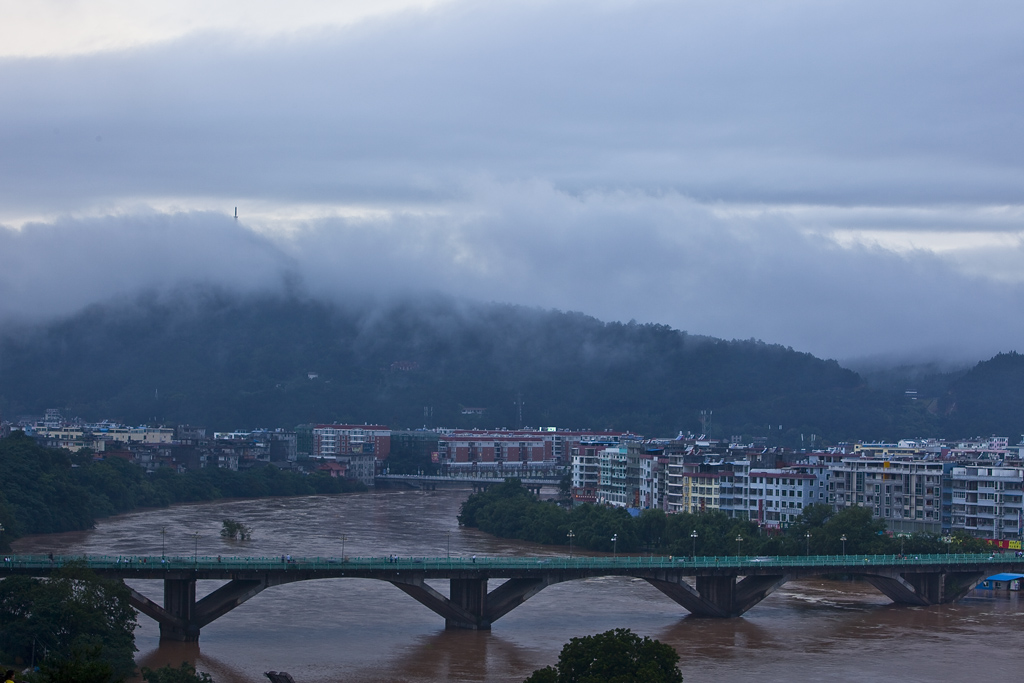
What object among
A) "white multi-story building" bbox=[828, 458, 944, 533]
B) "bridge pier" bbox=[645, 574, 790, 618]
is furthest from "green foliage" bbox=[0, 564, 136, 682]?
"white multi-story building" bbox=[828, 458, 944, 533]

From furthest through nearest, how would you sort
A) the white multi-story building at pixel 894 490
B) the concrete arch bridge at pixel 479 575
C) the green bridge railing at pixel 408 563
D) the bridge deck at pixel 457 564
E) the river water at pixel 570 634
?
the white multi-story building at pixel 894 490
the green bridge railing at pixel 408 563
the bridge deck at pixel 457 564
the concrete arch bridge at pixel 479 575
the river water at pixel 570 634

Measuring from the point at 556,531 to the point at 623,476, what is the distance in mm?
17387

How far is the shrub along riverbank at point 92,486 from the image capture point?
277ft

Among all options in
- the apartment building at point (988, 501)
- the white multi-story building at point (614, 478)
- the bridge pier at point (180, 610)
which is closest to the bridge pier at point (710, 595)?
the bridge pier at point (180, 610)

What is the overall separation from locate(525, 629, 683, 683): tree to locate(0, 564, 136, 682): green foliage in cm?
1289

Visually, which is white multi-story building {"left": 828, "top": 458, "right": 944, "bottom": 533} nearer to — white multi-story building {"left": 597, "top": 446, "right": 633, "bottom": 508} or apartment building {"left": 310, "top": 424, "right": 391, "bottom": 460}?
white multi-story building {"left": 597, "top": 446, "right": 633, "bottom": 508}

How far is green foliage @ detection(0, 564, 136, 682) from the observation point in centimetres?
4216

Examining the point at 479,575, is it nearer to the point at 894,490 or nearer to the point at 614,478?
the point at 894,490

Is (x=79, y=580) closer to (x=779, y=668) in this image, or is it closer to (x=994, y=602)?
(x=779, y=668)

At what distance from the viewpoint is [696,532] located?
245 feet

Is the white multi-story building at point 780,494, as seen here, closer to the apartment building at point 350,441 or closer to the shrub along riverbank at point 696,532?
the shrub along riverbank at point 696,532

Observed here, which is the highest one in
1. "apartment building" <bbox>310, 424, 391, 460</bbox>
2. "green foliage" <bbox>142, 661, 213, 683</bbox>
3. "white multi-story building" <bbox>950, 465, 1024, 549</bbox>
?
"apartment building" <bbox>310, 424, 391, 460</bbox>

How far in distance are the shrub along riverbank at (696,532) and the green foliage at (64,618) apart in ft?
115

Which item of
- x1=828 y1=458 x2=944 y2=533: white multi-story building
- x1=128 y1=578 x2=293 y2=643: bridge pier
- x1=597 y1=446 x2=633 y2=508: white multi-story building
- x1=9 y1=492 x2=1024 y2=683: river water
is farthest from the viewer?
x1=597 y1=446 x2=633 y2=508: white multi-story building
